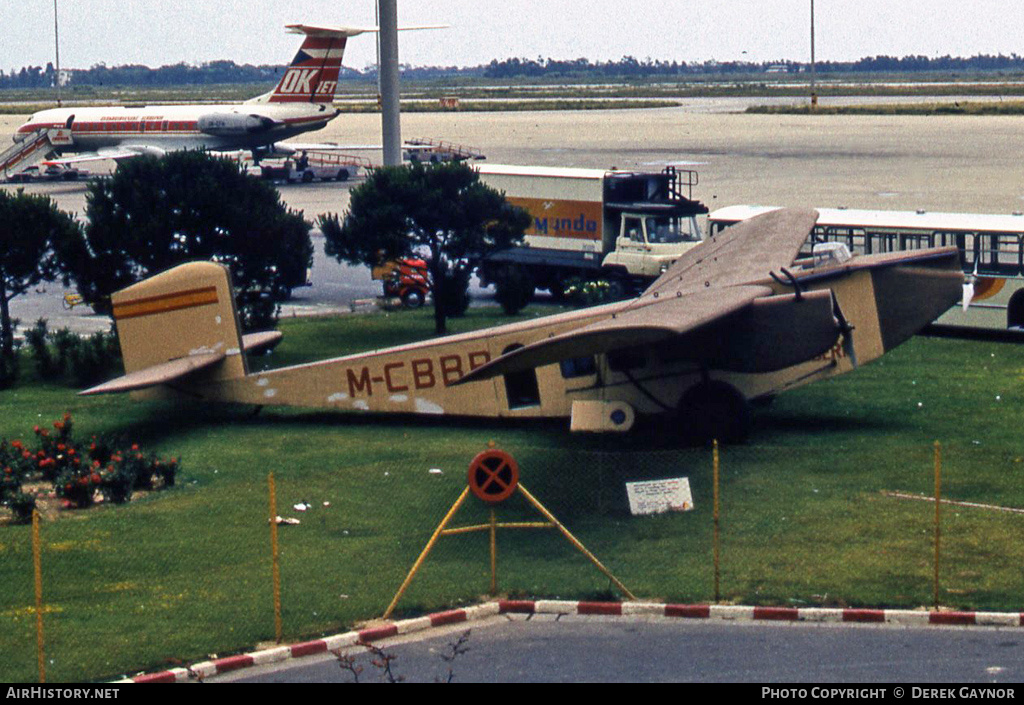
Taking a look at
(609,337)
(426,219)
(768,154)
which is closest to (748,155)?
(768,154)

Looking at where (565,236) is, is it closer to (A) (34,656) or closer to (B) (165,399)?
(B) (165,399)

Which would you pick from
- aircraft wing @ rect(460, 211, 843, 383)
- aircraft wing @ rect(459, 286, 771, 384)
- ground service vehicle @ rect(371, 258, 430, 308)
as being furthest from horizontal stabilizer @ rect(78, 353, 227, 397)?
ground service vehicle @ rect(371, 258, 430, 308)

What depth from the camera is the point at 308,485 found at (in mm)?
19984

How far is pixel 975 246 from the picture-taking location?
104 feet

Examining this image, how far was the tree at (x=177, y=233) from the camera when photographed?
3102cm

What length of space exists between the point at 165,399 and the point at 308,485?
18.1 feet

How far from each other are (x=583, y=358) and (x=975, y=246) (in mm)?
13342

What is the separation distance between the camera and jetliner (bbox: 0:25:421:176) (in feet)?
266

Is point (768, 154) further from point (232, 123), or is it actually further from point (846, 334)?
point (846, 334)

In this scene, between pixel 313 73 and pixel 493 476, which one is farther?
pixel 313 73

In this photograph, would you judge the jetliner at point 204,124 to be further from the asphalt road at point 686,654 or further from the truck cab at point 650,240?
the asphalt road at point 686,654

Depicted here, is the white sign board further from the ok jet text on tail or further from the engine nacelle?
the engine nacelle

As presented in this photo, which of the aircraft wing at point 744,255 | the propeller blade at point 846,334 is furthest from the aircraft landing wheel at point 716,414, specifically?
the propeller blade at point 846,334

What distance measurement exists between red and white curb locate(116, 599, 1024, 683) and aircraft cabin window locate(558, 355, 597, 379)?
299 inches
